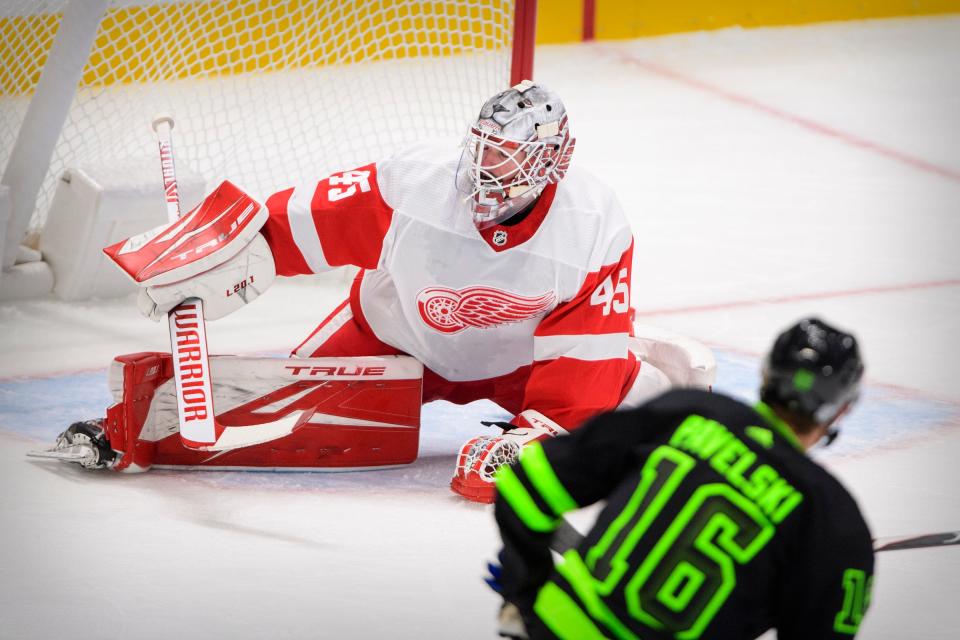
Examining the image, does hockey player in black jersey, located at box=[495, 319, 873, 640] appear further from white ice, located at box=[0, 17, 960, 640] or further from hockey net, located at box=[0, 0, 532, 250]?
hockey net, located at box=[0, 0, 532, 250]

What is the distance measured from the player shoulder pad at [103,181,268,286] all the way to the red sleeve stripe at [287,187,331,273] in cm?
6

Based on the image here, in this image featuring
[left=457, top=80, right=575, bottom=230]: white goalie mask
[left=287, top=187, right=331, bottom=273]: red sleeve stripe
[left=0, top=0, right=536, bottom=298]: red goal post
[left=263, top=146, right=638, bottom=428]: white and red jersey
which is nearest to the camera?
[left=457, top=80, right=575, bottom=230]: white goalie mask

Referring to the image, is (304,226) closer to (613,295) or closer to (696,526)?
(613,295)

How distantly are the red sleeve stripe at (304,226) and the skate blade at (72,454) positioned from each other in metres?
0.62

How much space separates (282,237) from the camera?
3.19 m

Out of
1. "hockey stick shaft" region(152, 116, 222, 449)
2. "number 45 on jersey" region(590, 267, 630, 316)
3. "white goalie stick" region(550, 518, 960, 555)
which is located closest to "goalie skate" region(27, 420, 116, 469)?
"hockey stick shaft" region(152, 116, 222, 449)

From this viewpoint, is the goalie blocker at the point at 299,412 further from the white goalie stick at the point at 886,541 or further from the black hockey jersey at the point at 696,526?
the black hockey jersey at the point at 696,526

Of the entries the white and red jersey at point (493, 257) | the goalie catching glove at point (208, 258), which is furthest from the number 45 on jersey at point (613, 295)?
the goalie catching glove at point (208, 258)

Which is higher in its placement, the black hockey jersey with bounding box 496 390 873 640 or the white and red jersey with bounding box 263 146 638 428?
the black hockey jersey with bounding box 496 390 873 640

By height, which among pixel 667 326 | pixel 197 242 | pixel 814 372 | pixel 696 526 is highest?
pixel 814 372

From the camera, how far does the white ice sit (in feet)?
8.75

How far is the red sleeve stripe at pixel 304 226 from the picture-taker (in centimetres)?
315

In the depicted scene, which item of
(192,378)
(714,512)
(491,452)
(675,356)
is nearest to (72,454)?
(192,378)

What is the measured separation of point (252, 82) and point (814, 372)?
380cm
